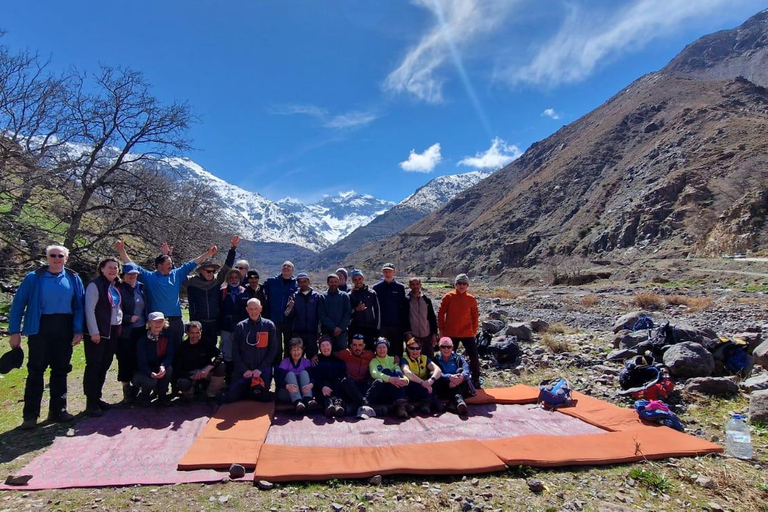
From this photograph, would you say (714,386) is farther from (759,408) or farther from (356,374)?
(356,374)

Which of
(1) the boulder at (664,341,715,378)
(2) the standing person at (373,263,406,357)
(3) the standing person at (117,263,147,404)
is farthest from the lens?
→ (2) the standing person at (373,263,406,357)

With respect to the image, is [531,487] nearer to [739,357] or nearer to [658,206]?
[739,357]

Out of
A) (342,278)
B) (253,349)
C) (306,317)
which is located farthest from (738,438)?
(253,349)

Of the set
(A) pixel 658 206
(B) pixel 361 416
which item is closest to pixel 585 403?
(B) pixel 361 416

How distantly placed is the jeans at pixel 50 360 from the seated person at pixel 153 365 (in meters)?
0.91

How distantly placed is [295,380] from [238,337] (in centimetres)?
114

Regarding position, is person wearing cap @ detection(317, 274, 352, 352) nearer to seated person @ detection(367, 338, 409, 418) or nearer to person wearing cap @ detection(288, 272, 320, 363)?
person wearing cap @ detection(288, 272, 320, 363)

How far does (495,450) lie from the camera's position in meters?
4.93

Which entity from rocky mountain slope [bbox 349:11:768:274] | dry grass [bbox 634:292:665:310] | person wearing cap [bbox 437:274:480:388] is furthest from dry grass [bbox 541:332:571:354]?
rocky mountain slope [bbox 349:11:768:274]

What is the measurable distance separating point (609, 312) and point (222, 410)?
746 inches

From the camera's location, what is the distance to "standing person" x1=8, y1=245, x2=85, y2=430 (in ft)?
18.0

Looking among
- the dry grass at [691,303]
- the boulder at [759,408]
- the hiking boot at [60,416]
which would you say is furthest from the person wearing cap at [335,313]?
the dry grass at [691,303]

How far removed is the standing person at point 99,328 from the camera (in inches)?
234

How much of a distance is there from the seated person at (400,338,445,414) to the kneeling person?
301 centimetres
